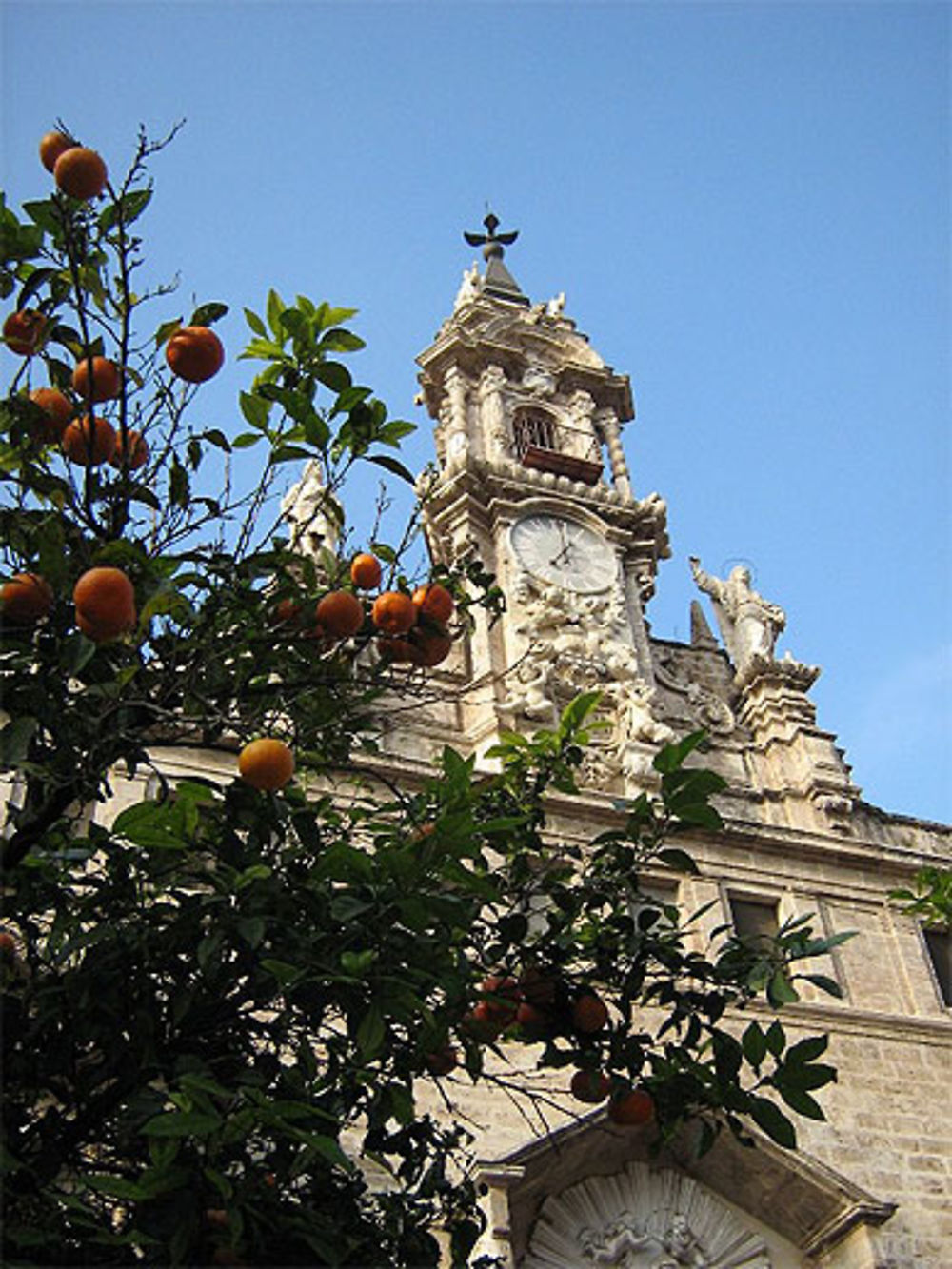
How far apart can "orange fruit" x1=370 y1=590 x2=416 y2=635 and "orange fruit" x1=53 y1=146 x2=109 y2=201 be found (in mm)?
2156

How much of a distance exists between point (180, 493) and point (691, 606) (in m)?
13.2

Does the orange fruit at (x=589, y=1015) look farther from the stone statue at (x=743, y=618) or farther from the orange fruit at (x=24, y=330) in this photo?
the stone statue at (x=743, y=618)

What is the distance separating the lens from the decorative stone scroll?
1238 cm

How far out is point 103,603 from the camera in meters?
5.54

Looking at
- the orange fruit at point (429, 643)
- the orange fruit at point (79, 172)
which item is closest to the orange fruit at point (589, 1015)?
the orange fruit at point (429, 643)

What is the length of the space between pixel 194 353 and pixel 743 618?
12639 millimetres

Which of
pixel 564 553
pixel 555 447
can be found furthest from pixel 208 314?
pixel 555 447

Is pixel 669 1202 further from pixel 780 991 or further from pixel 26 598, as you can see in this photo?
pixel 26 598

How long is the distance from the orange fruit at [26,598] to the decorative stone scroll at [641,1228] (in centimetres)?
833

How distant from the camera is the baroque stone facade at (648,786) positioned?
1261 cm

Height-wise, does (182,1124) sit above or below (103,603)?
below

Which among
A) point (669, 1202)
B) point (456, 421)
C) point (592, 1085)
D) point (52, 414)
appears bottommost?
point (592, 1085)

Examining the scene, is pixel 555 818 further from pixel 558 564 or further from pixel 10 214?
pixel 10 214

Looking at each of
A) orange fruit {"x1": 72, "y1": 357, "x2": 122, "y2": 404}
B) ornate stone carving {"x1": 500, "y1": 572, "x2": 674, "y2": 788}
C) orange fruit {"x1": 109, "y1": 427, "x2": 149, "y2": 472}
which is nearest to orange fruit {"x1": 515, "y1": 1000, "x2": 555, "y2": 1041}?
orange fruit {"x1": 109, "y1": 427, "x2": 149, "y2": 472}
